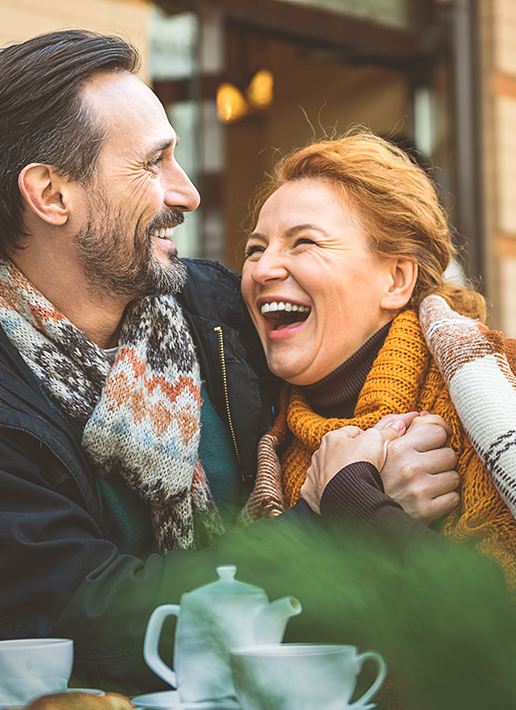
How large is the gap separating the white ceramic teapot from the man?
0.64 meters

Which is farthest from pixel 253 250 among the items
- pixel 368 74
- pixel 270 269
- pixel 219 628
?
pixel 368 74

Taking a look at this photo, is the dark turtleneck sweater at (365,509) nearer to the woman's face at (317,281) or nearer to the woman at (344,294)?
the woman at (344,294)

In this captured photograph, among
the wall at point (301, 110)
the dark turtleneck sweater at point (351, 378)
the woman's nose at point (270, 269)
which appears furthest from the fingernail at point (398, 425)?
the wall at point (301, 110)

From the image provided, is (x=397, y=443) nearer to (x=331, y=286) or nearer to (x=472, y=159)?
(x=331, y=286)

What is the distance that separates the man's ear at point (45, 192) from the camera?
70.9 inches

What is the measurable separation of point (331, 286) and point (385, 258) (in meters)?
0.17

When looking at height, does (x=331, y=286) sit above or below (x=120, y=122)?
below

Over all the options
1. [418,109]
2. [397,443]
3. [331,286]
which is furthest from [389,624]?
[418,109]

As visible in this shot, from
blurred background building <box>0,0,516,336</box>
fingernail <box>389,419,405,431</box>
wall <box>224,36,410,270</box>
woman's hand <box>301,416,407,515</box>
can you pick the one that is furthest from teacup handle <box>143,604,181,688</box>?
wall <box>224,36,410,270</box>

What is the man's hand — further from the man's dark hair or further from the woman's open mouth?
the man's dark hair

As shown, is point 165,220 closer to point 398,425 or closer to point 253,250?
point 253,250

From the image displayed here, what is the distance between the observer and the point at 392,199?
1.87 meters

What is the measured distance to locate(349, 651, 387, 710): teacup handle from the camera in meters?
0.49

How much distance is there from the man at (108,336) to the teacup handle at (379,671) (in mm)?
665
